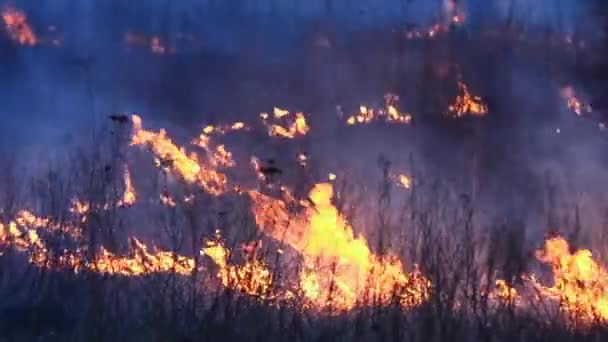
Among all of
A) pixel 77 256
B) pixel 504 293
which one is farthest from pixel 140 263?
pixel 504 293

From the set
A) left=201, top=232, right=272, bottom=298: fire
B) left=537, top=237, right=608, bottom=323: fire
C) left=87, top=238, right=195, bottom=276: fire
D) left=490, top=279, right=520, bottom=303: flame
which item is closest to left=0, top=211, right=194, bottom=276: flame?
left=87, top=238, right=195, bottom=276: fire

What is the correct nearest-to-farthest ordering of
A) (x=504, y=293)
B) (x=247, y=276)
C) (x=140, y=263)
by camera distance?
(x=247, y=276) → (x=504, y=293) → (x=140, y=263)

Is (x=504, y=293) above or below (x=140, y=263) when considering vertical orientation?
below

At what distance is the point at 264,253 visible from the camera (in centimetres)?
1789

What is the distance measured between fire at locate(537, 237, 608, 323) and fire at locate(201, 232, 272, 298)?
502cm

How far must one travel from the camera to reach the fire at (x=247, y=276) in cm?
1741

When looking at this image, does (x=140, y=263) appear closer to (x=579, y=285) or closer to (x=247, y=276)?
(x=247, y=276)

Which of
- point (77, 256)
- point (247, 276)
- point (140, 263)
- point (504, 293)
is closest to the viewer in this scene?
point (247, 276)

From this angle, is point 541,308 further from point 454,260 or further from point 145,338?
point 145,338

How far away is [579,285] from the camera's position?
61.2 ft

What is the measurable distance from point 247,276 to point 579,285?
5.83 metres

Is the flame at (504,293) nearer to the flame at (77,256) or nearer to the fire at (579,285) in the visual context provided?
the fire at (579,285)

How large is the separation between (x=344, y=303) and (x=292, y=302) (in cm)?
104

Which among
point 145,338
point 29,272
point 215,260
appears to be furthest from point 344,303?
point 29,272
